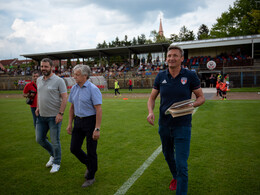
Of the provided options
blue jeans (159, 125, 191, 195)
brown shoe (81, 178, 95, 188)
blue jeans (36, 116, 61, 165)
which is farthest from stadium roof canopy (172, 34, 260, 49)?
brown shoe (81, 178, 95, 188)

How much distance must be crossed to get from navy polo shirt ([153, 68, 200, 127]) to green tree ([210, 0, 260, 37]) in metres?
46.4

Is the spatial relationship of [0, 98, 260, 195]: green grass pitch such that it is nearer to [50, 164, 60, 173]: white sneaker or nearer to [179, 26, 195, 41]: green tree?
[50, 164, 60, 173]: white sneaker

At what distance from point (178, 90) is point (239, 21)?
1976 inches

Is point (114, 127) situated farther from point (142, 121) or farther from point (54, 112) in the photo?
point (54, 112)

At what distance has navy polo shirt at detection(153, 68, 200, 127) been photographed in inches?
109

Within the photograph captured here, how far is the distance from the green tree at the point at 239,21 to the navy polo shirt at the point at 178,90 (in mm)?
46386

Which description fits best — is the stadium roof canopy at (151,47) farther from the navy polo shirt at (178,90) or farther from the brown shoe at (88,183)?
the brown shoe at (88,183)

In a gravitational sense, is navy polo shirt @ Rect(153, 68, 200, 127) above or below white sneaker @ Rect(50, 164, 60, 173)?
above

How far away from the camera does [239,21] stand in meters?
43.9

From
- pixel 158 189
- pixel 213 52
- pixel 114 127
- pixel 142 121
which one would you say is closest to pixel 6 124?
pixel 114 127

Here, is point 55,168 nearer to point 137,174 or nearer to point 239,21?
point 137,174

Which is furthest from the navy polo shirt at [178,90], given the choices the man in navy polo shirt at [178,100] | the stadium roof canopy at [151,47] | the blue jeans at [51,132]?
the stadium roof canopy at [151,47]

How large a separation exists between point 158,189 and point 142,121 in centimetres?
529

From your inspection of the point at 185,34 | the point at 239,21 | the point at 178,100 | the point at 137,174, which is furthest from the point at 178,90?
the point at 185,34
